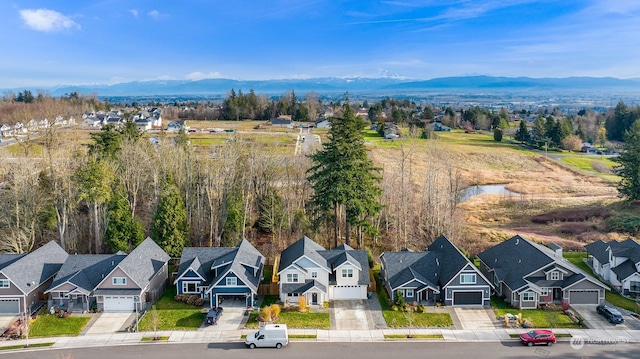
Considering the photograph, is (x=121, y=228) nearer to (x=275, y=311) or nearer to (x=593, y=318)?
(x=275, y=311)

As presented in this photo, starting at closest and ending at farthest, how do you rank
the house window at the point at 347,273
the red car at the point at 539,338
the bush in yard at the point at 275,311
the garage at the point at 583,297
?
the red car at the point at 539,338
the bush in yard at the point at 275,311
the garage at the point at 583,297
the house window at the point at 347,273

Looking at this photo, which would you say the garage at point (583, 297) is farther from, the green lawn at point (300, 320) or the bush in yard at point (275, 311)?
the bush in yard at point (275, 311)

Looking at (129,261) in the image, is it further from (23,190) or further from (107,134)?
(107,134)

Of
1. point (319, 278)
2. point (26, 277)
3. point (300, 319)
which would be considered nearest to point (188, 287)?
point (300, 319)

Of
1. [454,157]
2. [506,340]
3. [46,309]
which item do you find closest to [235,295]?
[46,309]

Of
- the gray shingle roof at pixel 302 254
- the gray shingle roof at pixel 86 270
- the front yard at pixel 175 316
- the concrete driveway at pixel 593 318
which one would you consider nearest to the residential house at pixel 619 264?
the concrete driveway at pixel 593 318

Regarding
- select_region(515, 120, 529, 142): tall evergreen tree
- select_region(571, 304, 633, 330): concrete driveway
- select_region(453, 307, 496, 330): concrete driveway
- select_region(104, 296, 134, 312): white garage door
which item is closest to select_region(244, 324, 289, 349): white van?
select_region(104, 296, 134, 312): white garage door

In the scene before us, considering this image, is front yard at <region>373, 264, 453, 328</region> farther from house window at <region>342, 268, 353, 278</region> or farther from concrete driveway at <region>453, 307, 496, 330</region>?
house window at <region>342, 268, 353, 278</region>

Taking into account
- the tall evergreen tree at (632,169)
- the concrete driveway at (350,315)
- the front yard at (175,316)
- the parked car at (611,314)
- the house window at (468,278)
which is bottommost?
the concrete driveway at (350,315)
